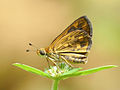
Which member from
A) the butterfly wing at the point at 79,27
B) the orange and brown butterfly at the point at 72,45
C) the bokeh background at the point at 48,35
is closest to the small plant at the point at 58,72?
the orange and brown butterfly at the point at 72,45

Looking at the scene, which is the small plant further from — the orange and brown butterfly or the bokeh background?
the bokeh background

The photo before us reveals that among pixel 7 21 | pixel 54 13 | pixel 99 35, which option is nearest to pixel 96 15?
pixel 99 35

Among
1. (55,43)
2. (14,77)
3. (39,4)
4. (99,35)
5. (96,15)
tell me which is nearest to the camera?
(55,43)

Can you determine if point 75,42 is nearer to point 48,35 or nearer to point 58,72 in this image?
point 58,72

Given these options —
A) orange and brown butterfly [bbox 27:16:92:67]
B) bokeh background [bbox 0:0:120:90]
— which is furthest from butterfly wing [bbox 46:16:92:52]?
bokeh background [bbox 0:0:120:90]

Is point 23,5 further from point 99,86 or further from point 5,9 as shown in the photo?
point 99,86

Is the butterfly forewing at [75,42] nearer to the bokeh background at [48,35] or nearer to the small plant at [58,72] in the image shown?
the small plant at [58,72]
